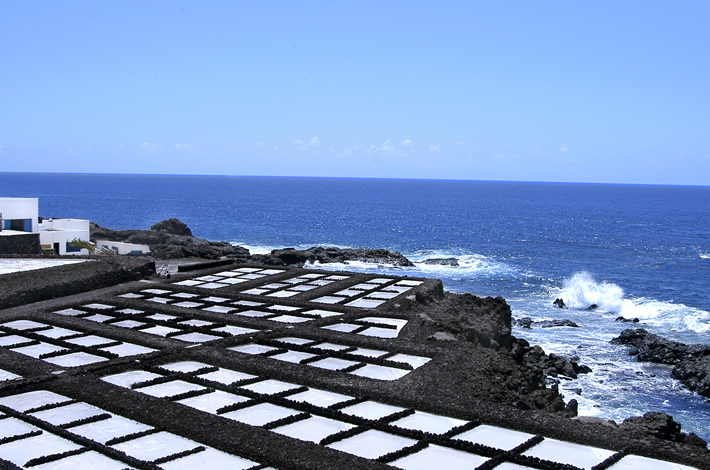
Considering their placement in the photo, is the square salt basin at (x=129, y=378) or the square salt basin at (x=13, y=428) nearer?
the square salt basin at (x=13, y=428)

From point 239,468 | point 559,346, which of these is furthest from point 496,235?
point 239,468

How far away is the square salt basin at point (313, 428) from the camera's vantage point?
13.8m

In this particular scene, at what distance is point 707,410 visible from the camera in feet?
89.1

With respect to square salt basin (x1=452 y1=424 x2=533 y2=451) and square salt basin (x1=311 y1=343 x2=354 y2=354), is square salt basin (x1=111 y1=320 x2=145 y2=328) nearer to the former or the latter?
square salt basin (x1=311 y1=343 x2=354 y2=354)

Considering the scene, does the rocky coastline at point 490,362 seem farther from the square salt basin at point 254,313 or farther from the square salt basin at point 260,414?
the square salt basin at point 254,313

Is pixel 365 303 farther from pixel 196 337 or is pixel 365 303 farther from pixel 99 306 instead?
pixel 99 306

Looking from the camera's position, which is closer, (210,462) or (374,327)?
(210,462)

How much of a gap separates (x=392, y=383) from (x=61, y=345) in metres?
11.8

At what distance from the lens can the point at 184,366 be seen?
1891cm

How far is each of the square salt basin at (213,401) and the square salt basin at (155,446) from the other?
1537 millimetres

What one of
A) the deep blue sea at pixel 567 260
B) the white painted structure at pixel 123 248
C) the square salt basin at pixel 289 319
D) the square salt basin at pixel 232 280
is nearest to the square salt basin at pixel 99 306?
the square salt basin at pixel 232 280

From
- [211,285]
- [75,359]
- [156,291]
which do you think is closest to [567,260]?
[211,285]

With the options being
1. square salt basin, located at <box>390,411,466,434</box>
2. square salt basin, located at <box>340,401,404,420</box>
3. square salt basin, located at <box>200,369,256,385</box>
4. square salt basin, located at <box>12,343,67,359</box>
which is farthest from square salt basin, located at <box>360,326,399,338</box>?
square salt basin, located at <box>12,343,67,359</box>

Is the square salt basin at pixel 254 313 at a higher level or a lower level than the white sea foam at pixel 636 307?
higher
